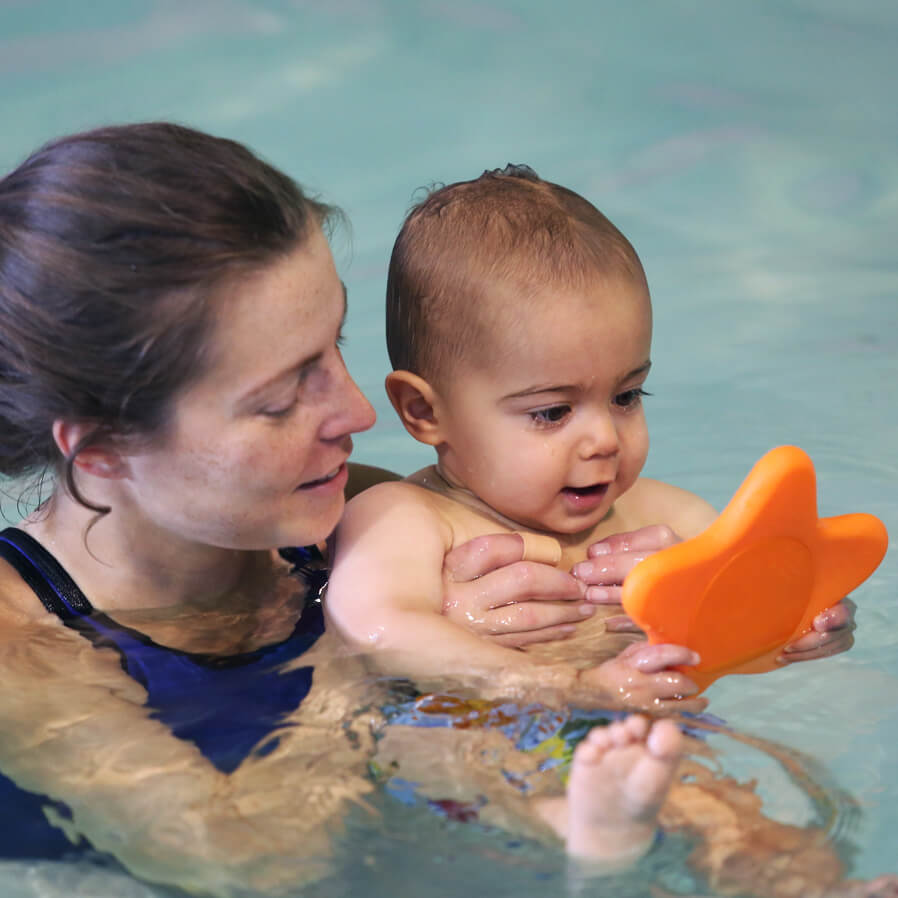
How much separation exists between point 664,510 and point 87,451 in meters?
1.09

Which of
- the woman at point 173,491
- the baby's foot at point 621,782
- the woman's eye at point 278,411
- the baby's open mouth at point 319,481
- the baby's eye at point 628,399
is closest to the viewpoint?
the baby's foot at point 621,782

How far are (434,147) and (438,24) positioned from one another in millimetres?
863

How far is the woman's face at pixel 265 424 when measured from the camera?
A: 185cm

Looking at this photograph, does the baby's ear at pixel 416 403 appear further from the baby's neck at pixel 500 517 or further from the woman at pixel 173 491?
the woman at pixel 173 491

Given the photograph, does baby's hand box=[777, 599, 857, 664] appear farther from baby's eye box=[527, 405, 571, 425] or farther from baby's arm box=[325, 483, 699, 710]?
baby's eye box=[527, 405, 571, 425]

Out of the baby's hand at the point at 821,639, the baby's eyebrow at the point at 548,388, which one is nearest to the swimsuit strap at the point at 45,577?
A: the baby's eyebrow at the point at 548,388

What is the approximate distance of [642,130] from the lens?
563 cm

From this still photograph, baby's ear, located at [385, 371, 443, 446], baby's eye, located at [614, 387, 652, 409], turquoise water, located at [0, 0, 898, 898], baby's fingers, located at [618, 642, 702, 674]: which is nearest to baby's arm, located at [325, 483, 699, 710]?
baby's fingers, located at [618, 642, 702, 674]

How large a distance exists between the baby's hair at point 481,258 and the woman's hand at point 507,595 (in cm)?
32

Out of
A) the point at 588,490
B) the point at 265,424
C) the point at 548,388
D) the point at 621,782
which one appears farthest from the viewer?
the point at 588,490

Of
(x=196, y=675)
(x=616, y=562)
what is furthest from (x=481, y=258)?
(x=196, y=675)

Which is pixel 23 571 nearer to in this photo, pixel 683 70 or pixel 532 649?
pixel 532 649

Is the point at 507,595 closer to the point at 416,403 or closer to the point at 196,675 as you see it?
the point at 416,403

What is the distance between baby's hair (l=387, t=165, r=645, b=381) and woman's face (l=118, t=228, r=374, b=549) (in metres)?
0.24
